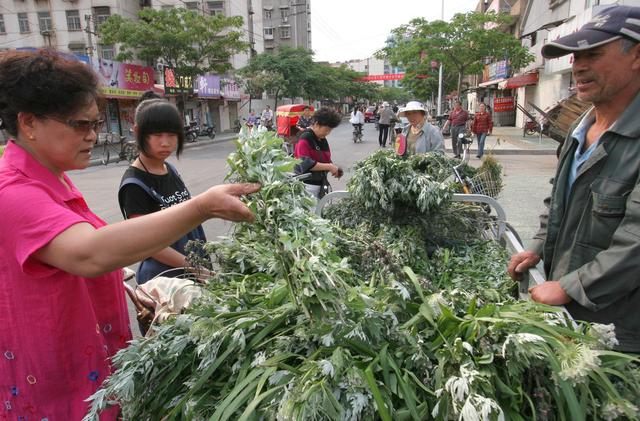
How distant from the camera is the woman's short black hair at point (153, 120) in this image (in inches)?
91.7

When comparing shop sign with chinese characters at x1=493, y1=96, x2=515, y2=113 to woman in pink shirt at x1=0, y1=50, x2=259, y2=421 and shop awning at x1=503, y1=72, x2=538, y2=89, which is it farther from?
woman in pink shirt at x1=0, y1=50, x2=259, y2=421

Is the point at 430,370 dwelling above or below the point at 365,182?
below

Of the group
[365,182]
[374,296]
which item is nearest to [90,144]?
[374,296]

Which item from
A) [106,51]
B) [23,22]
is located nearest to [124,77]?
[106,51]

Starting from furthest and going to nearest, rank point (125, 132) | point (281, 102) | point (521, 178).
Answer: point (281, 102) < point (125, 132) < point (521, 178)

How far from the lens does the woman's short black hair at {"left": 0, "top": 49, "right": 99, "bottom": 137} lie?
1268 mm

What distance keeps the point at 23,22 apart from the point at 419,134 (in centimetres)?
3528

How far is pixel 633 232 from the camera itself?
4.63ft

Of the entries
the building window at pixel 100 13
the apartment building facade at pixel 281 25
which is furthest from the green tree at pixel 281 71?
the apartment building facade at pixel 281 25

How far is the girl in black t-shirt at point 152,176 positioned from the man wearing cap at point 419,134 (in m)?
3.11

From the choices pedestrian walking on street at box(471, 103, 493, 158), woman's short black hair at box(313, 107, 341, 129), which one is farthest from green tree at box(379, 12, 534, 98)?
woman's short black hair at box(313, 107, 341, 129)

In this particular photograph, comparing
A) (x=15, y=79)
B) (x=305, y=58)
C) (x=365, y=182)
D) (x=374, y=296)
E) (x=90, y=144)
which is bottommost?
(x=374, y=296)

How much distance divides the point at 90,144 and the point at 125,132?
27.6m

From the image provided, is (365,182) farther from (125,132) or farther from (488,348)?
(125,132)
